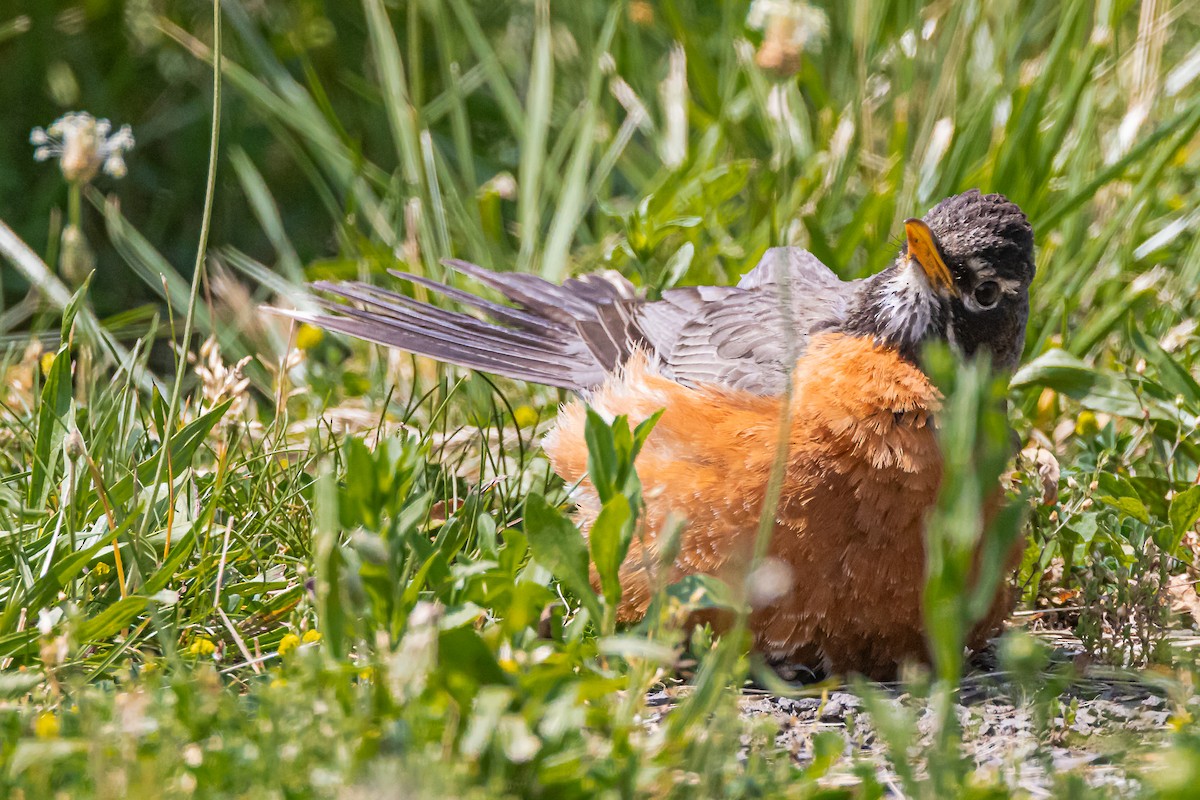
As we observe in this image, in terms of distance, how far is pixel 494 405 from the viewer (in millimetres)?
4023

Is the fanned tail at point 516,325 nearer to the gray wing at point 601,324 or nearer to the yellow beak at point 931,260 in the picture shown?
the gray wing at point 601,324

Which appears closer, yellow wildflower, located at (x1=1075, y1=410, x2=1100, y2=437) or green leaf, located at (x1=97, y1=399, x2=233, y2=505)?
green leaf, located at (x1=97, y1=399, x2=233, y2=505)

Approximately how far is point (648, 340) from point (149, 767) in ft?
9.12

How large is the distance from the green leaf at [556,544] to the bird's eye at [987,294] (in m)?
1.59

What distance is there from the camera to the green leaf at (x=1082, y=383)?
13.8 ft

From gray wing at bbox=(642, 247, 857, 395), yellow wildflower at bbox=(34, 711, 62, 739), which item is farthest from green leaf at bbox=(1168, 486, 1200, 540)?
yellow wildflower at bbox=(34, 711, 62, 739)

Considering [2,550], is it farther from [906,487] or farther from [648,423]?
[906,487]

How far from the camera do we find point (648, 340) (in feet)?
14.6

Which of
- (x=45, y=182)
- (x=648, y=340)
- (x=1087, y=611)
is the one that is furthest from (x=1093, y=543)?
(x=45, y=182)

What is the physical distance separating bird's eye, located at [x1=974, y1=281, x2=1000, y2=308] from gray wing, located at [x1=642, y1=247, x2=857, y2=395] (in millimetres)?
500

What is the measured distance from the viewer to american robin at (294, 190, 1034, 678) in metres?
3.36

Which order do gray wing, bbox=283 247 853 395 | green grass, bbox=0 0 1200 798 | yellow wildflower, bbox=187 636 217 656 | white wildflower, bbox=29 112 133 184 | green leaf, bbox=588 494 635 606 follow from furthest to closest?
gray wing, bbox=283 247 853 395, white wildflower, bbox=29 112 133 184, yellow wildflower, bbox=187 636 217 656, green leaf, bbox=588 494 635 606, green grass, bbox=0 0 1200 798

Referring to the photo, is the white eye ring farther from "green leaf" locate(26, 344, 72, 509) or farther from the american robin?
"green leaf" locate(26, 344, 72, 509)

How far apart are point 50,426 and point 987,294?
103 inches
